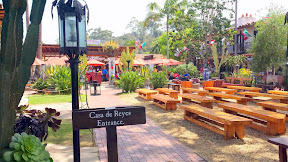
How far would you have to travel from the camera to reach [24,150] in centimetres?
236

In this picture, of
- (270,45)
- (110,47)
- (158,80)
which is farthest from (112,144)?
(110,47)

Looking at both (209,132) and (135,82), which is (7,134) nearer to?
(209,132)

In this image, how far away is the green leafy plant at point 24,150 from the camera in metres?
2.31

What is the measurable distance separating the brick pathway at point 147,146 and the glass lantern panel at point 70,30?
1.88 metres

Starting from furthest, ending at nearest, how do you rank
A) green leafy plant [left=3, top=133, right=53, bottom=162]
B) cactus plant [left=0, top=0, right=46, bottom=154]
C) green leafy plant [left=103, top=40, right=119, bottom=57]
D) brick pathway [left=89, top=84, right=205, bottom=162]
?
green leafy plant [left=103, top=40, right=119, bottom=57] → brick pathway [left=89, top=84, right=205, bottom=162] → cactus plant [left=0, top=0, right=46, bottom=154] → green leafy plant [left=3, top=133, right=53, bottom=162]

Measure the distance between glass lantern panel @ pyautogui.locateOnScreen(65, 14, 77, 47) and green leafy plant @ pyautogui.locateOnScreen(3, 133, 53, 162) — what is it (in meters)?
1.37

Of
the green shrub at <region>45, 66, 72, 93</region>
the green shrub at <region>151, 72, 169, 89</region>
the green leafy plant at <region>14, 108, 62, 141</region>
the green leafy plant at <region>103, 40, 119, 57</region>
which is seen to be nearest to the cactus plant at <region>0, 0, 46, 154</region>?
the green leafy plant at <region>14, 108, 62, 141</region>

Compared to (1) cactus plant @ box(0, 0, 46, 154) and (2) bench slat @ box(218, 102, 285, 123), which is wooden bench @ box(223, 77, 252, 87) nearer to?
(2) bench slat @ box(218, 102, 285, 123)

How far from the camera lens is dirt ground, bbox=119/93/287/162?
4.22 m

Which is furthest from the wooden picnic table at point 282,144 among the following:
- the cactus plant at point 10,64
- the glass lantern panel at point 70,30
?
the cactus plant at point 10,64

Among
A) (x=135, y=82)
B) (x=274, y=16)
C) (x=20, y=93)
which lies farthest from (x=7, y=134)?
(x=274, y=16)

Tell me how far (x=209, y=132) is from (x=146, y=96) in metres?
5.21

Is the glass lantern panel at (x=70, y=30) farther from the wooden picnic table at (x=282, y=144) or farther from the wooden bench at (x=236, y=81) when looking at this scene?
the wooden bench at (x=236, y=81)

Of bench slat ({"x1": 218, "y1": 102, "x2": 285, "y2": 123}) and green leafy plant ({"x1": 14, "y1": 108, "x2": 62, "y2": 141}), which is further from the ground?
green leafy plant ({"x1": 14, "y1": 108, "x2": 62, "y2": 141})
